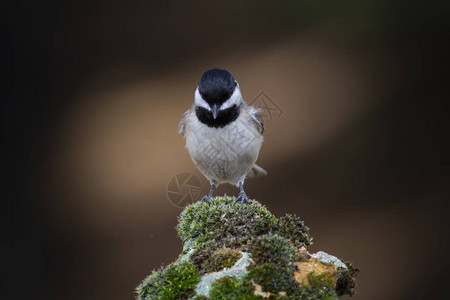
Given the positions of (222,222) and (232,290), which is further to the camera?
(222,222)

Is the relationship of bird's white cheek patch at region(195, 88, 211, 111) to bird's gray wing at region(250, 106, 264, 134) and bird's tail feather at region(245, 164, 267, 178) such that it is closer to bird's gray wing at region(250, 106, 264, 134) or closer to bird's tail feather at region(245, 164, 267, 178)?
bird's gray wing at region(250, 106, 264, 134)

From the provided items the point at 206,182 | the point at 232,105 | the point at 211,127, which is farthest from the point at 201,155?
the point at 206,182

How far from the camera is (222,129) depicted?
117 inches

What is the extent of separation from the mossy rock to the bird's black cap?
846mm

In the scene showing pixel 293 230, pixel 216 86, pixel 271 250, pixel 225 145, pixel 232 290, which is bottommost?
pixel 232 290

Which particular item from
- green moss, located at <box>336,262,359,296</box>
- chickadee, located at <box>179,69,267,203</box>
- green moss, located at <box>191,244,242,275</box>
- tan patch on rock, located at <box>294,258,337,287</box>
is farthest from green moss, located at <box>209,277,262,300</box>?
chickadee, located at <box>179,69,267,203</box>

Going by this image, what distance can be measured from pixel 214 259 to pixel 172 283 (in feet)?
0.67

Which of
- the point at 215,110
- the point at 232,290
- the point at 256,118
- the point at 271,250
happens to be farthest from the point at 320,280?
the point at 256,118

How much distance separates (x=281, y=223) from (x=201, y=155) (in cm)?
102

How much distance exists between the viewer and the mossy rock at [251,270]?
1731mm

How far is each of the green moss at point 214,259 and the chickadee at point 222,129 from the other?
0.92 metres

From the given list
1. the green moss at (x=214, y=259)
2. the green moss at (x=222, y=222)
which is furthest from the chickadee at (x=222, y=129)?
the green moss at (x=214, y=259)

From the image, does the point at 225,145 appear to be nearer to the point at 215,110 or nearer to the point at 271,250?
the point at 215,110

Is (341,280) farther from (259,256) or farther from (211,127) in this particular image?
(211,127)
